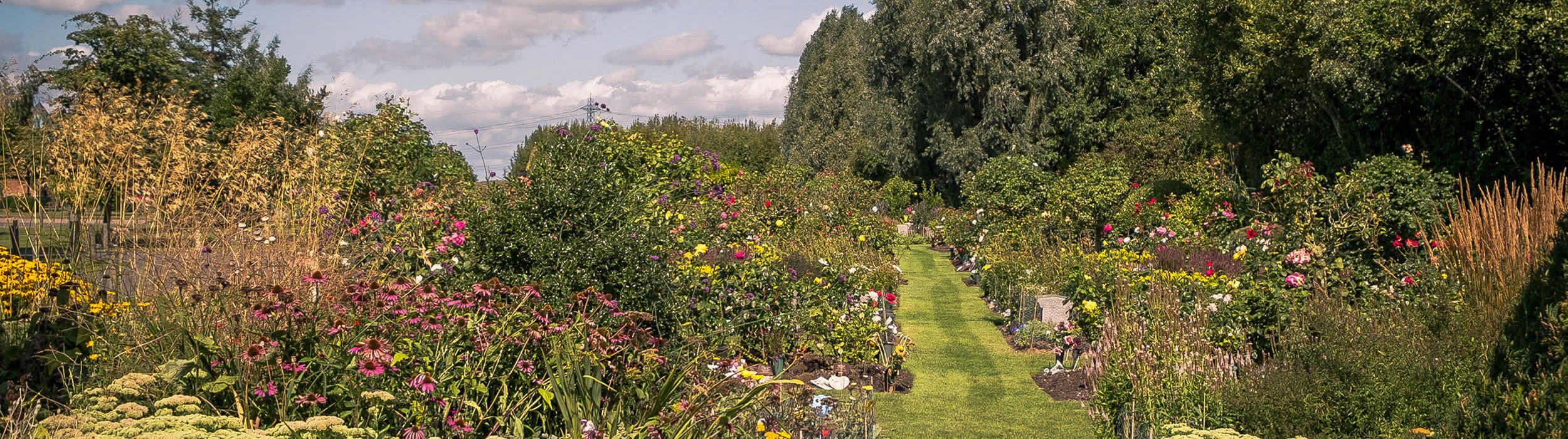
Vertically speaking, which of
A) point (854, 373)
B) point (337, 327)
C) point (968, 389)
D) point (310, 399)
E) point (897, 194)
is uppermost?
point (897, 194)

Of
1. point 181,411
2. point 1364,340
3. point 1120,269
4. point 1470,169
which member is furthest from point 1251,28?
point 181,411

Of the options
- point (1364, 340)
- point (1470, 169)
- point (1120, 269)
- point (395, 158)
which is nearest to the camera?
point (1364, 340)

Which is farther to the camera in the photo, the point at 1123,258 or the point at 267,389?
the point at 1123,258

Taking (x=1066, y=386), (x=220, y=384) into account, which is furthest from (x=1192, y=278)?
(x=220, y=384)

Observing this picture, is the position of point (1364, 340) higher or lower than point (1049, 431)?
higher

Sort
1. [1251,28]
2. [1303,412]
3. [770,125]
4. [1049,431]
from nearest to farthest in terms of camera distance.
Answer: [1303,412]
[1049,431]
[1251,28]
[770,125]

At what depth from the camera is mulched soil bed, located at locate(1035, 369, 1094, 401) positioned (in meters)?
6.34

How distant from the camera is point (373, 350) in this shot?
3.29 m

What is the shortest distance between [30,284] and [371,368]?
10.3 feet

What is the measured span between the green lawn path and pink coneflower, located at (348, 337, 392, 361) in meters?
2.94

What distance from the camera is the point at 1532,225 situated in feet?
16.8

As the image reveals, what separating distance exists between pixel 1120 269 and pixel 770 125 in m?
37.6

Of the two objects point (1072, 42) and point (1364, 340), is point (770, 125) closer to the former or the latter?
point (1072, 42)

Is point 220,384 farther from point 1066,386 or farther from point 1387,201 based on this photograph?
point 1387,201
